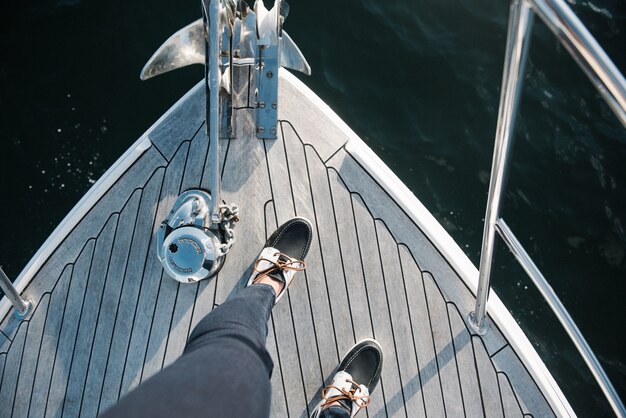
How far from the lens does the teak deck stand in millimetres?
1978

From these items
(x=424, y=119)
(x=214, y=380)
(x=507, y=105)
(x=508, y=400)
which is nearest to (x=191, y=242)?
(x=214, y=380)

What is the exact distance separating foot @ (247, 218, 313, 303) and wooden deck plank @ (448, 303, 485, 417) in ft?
1.87

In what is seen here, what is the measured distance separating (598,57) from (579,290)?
2014 millimetres

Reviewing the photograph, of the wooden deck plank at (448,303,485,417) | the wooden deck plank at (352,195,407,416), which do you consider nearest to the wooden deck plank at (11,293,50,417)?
the wooden deck plank at (352,195,407,416)

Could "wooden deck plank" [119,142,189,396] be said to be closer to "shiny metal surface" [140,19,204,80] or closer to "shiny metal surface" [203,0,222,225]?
"shiny metal surface" [140,19,204,80]

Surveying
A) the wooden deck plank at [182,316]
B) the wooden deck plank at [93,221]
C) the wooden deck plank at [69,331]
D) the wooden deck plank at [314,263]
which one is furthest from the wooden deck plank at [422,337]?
the wooden deck plank at [69,331]

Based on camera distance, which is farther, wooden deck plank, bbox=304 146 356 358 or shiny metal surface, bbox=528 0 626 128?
wooden deck plank, bbox=304 146 356 358

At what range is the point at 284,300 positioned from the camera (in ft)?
6.64

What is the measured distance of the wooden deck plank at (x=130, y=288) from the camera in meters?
2.01

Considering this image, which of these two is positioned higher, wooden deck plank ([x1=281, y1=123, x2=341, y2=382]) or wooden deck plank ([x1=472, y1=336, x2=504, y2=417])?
wooden deck plank ([x1=281, y1=123, x2=341, y2=382])

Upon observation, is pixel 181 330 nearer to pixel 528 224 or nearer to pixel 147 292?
pixel 147 292

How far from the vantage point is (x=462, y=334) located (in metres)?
1.99

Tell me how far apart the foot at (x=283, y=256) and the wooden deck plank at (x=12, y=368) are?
2.89ft

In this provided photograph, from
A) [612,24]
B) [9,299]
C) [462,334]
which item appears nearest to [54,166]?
[9,299]
